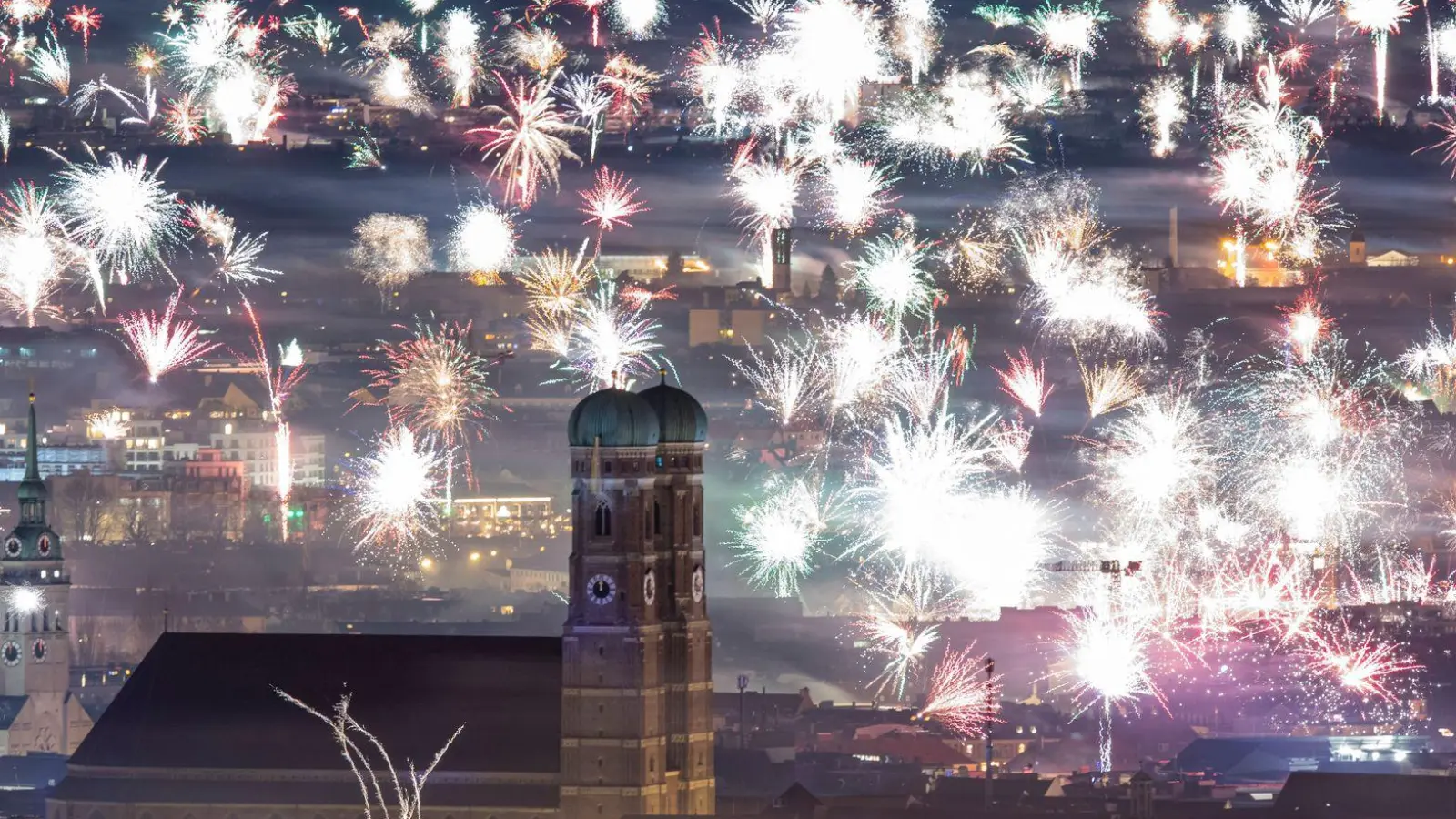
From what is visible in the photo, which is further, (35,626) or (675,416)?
(35,626)

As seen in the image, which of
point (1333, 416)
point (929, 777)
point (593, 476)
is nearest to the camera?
point (593, 476)

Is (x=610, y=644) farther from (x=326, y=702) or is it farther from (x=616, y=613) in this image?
(x=326, y=702)

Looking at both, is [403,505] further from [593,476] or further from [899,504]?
[593,476]

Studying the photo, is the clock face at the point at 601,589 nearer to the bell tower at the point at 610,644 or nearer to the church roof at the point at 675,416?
the bell tower at the point at 610,644

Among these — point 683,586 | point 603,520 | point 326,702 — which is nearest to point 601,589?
point 603,520

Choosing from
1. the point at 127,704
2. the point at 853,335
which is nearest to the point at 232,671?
the point at 127,704

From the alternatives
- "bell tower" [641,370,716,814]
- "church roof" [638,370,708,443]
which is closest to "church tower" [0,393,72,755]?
"bell tower" [641,370,716,814]
